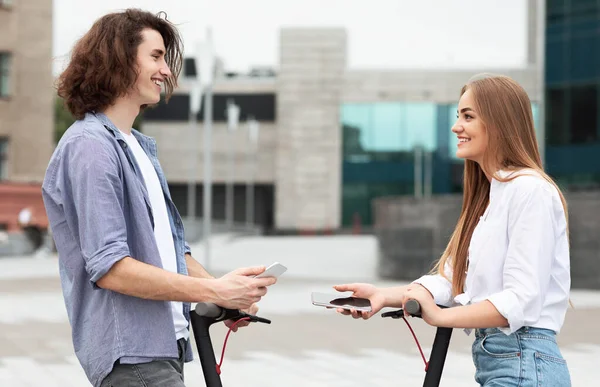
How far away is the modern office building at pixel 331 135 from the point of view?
6356cm

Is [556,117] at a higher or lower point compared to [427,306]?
higher

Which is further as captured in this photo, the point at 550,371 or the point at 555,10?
the point at 555,10

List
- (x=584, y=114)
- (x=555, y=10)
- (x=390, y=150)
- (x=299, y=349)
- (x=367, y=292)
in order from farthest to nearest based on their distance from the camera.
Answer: (x=390, y=150)
(x=584, y=114)
(x=555, y=10)
(x=299, y=349)
(x=367, y=292)

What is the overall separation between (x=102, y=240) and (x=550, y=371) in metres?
1.23

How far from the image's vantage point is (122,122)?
3.03 meters

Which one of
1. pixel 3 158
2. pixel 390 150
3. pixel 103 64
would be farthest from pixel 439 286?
pixel 390 150

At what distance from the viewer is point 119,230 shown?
9.03 ft

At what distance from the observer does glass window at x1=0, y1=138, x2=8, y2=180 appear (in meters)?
38.3

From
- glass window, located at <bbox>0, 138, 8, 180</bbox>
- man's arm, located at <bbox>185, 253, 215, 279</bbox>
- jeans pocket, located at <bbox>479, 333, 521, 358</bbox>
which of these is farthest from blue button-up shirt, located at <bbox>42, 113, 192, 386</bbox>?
glass window, located at <bbox>0, 138, 8, 180</bbox>

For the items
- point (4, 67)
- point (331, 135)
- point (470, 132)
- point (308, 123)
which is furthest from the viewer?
point (308, 123)

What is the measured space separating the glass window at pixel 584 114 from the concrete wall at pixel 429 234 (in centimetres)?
2346

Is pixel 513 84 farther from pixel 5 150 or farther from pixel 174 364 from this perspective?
pixel 5 150

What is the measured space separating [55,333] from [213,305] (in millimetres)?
8717

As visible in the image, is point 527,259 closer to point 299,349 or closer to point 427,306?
point 427,306
